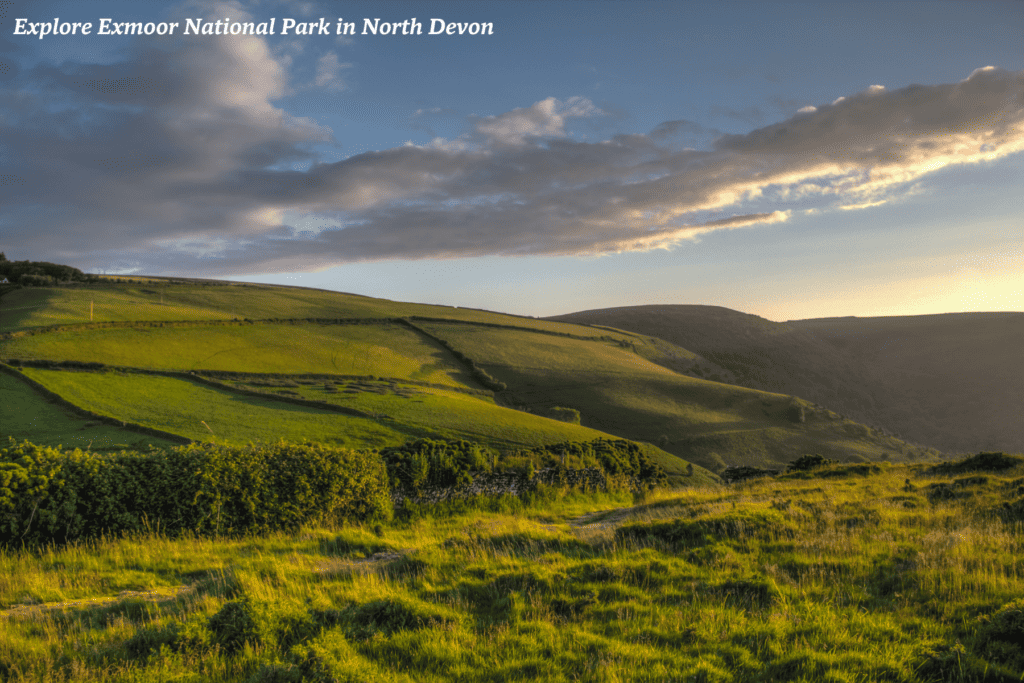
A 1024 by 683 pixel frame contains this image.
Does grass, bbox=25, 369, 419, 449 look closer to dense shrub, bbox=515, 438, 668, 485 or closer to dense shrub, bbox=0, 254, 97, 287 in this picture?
dense shrub, bbox=515, 438, 668, 485

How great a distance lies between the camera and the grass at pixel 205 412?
101 feet

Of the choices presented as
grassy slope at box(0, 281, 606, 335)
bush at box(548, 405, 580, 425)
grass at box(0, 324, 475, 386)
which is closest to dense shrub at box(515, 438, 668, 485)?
bush at box(548, 405, 580, 425)

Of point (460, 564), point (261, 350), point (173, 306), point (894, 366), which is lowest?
point (460, 564)

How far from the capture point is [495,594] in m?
8.18

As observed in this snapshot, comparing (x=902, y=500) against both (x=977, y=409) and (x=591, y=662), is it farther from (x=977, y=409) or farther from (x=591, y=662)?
(x=977, y=409)

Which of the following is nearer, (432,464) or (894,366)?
(432,464)

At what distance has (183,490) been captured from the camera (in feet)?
41.6

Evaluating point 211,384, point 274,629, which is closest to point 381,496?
point 274,629

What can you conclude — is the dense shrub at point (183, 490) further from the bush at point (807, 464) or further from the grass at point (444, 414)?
the bush at point (807, 464)

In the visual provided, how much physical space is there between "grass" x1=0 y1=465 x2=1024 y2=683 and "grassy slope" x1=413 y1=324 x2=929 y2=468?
1855 inches

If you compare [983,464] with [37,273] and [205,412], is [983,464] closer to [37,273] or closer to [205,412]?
[205,412]

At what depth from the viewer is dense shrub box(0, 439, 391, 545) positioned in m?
11.4

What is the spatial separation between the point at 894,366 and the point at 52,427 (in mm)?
177642

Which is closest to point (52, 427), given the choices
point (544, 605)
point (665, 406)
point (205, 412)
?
point (205, 412)
